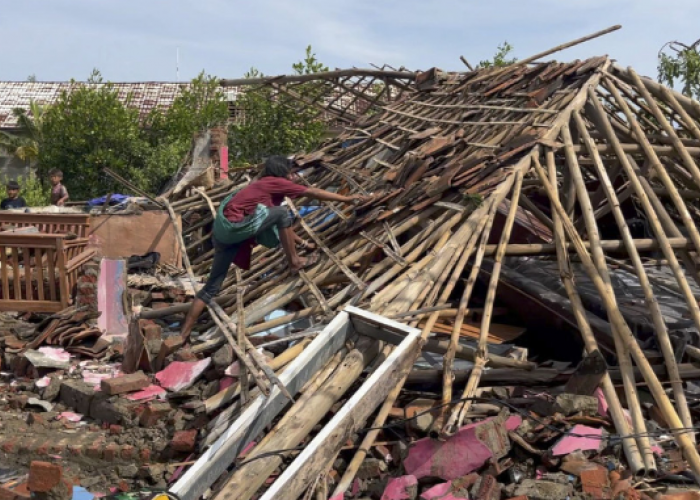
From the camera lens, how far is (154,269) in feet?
29.4

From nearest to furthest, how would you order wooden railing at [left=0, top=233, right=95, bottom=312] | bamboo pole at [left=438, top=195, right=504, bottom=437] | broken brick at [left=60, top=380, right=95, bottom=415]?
→ 1. bamboo pole at [left=438, top=195, right=504, bottom=437]
2. broken brick at [left=60, top=380, right=95, bottom=415]
3. wooden railing at [left=0, top=233, right=95, bottom=312]

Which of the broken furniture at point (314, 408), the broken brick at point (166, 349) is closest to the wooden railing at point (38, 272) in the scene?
the broken brick at point (166, 349)

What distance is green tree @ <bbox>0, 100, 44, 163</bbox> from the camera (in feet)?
85.9

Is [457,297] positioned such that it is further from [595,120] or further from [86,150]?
[86,150]

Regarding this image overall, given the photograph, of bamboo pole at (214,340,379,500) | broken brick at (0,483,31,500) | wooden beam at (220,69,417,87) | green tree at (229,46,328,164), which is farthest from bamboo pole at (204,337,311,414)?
green tree at (229,46,328,164)

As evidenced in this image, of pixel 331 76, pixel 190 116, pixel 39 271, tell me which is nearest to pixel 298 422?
pixel 39 271

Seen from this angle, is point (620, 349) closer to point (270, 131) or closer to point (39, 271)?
point (39, 271)

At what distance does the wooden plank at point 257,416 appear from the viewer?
415 centimetres

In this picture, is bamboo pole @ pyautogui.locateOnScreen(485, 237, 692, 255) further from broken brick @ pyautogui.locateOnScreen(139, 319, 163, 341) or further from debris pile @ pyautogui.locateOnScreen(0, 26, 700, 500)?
broken brick @ pyautogui.locateOnScreen(139, 319, 163, 341)

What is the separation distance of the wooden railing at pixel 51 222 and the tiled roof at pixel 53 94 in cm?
1944

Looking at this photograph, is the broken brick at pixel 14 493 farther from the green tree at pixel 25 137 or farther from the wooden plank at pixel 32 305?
the green tree at pixel 25 137

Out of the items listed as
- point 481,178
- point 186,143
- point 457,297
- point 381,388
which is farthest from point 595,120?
point 186,143

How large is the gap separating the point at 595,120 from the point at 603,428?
131 inches

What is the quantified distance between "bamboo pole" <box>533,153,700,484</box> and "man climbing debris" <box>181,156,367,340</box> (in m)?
1.76
